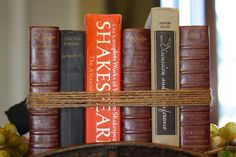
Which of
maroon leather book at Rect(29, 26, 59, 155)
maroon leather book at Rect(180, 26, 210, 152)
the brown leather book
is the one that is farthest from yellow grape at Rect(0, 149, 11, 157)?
maroon leather book at Rect(180, 26, 210, 152)

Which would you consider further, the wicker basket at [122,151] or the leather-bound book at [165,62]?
the leather-bound book at [165,62]

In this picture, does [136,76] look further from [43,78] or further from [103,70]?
[43,78]

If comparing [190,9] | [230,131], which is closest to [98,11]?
[190,9]

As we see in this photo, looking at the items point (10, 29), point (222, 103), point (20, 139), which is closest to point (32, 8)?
point (10, 29)

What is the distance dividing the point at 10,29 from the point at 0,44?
12 centimetres

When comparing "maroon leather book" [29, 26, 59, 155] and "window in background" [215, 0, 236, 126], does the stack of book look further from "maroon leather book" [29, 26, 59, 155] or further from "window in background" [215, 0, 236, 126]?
"window in background" [215, 0, 236, 126]

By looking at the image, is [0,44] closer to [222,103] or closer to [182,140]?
[222,103]

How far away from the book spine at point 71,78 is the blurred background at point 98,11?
1.76 meters

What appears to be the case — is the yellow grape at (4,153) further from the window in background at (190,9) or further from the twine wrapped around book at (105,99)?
the window in background at (190,9)

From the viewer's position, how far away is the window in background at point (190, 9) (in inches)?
96.0

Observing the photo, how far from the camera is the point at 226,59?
8.13 ft

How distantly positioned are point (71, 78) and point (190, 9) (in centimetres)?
191

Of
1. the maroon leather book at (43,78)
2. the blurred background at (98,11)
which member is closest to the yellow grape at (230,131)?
the maroon leather book at (43,78)

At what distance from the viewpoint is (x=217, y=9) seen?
2.51 meters
